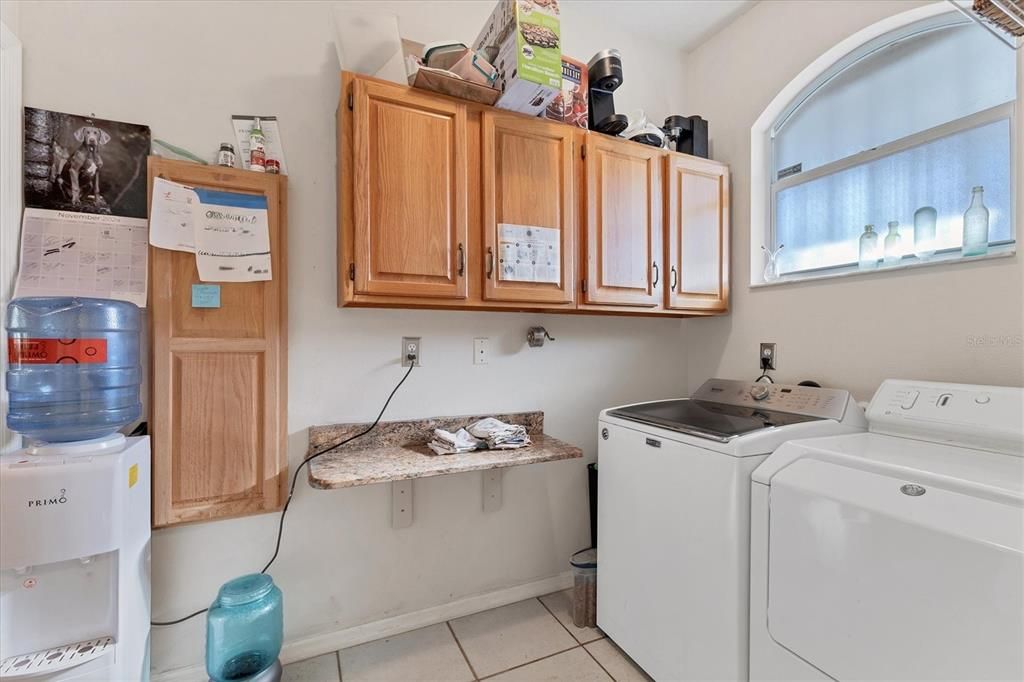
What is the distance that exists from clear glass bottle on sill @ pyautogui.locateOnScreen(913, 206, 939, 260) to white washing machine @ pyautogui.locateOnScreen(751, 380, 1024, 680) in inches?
23.0

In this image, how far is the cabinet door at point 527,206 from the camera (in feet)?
5.58

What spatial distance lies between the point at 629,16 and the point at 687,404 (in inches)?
80.0

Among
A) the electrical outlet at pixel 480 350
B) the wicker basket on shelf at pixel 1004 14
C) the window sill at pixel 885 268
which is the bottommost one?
the electrical outlet at pixel 480 350

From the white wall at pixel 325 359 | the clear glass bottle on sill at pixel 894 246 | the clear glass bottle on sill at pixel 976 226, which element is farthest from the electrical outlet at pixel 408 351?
the clear glass bottle on sill at pixel 976 226

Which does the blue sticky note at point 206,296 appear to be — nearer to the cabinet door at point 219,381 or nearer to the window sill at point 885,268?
the cabinet door at point 219,381

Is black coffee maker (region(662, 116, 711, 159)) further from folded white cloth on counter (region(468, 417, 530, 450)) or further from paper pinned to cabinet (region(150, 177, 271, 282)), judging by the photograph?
paper pinned to cabinet (region(150, 177, 271, 282))

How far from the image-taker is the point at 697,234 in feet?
7.05

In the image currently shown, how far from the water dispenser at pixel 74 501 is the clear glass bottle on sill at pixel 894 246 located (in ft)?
9.12

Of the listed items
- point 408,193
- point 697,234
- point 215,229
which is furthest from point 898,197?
point 215,229

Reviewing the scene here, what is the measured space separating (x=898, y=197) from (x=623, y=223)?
43.3 inches

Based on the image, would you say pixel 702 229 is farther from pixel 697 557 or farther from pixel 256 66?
pixel 256 66

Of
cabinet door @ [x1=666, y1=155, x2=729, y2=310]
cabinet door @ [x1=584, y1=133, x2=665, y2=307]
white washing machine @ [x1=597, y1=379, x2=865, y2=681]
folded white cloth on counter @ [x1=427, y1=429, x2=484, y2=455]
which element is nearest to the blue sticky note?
folded white cloth on counter @ [x1=427, y1=429, x2=484, y2=455]

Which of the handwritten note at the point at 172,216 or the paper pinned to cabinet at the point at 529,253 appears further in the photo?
the paper pinned to cabinet at the point at 529,253

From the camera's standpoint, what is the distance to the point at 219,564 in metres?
1.63
